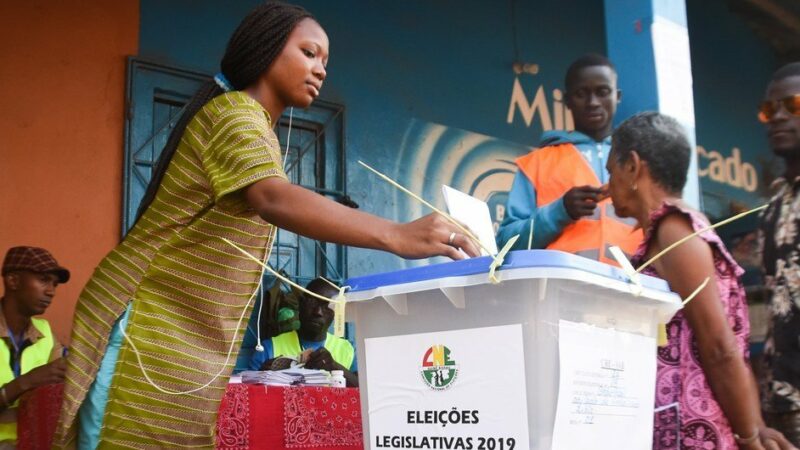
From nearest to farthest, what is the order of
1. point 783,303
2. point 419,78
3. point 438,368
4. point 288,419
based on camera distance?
point 438,368
point 783,303
point 288,419
point 419,78

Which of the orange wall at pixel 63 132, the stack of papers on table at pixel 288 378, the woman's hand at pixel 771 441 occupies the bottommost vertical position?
the woman's hand at pixel 771 441

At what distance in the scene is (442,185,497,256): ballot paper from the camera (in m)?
1.80

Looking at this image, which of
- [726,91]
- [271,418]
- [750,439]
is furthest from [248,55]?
[726,91]

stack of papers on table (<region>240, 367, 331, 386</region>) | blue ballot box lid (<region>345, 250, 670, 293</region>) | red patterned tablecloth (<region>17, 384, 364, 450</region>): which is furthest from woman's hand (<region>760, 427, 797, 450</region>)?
stack of papers on table (<region>240, 367, 331, 386</region>)

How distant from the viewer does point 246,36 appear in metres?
2.42

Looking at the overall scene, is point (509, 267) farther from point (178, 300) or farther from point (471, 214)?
point (178, 300)

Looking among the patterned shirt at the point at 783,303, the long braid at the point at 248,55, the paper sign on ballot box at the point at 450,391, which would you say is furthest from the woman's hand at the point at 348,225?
the patterned shirt at the point at 783,303

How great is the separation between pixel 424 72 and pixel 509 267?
5627 mm

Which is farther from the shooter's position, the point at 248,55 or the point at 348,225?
the point at 248,55

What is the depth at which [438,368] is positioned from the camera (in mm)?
1831

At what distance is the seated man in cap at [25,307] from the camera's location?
16.5 feet

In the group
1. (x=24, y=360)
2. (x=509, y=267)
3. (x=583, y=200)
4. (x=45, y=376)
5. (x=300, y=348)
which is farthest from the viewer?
(x=300, y=348)

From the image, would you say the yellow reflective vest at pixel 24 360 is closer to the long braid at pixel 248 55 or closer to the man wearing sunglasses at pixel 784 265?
the long braid at pixel 248 55

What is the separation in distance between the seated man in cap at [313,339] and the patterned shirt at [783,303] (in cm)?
333
